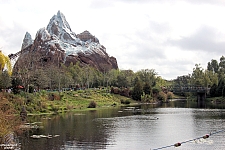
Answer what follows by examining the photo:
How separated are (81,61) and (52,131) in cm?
12920

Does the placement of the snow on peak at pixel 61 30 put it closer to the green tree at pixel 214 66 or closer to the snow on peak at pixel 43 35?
the snow on peak at pixel 43 35

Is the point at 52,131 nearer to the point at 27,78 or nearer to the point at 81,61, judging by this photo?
the point at 27,78

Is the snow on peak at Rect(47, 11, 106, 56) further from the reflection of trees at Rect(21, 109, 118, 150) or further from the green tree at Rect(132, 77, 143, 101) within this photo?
the reflection of trees at Rect(21, 109, 118, 150)

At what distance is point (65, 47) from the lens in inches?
7023

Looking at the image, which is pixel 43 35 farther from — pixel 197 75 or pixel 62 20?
pixel 197 75

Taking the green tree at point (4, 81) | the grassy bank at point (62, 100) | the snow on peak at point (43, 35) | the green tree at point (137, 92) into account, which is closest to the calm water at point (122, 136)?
the green tree at point (4, 81)

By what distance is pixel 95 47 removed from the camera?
191 m

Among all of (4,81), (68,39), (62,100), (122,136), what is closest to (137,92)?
(62,100)

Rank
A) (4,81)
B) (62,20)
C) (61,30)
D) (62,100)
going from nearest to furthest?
(4,81)
(62,100)
(61,30)
(62,20)

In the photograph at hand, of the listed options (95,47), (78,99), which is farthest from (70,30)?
(78,99)

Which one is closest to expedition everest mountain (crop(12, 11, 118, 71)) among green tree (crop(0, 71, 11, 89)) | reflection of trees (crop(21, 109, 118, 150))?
green tree (crop(0, 71, 11, 89))

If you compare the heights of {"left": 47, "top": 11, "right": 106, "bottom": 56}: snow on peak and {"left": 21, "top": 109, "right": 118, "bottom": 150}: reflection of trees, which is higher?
{"left": 47, "top": 11, "right": 106, "bottom": 56}: snow on peak

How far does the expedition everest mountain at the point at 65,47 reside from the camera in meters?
170

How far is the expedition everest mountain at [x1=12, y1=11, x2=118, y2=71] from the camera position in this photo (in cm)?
17050
